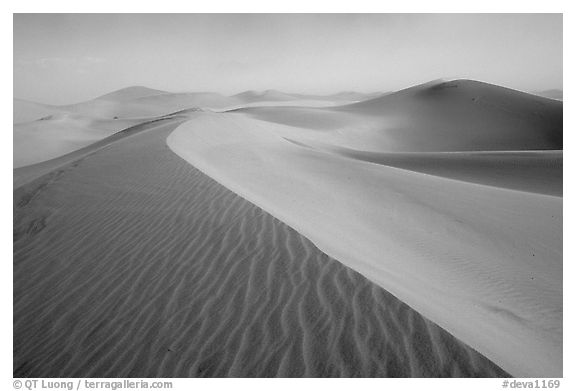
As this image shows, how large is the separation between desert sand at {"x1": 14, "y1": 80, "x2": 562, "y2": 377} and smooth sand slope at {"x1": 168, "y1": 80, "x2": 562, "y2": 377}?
0.13ft

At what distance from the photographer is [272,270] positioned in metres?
4.27

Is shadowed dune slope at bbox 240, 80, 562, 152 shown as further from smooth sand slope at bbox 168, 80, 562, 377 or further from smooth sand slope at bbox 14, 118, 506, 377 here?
smooth sand slope at bbox 14, 118, 506, 377

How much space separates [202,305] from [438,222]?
5.46m

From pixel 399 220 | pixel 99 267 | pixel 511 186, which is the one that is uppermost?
pixel 99 267

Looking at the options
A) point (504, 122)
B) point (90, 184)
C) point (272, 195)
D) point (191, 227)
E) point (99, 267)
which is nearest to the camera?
point (99, 267)

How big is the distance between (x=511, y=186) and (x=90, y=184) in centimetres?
1234

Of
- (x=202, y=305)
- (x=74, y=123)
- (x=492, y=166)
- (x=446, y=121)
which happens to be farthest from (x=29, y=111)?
(x=202, y=305)

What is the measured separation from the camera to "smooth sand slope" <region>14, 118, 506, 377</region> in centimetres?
322

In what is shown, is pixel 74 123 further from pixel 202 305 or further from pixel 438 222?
pixel 202 305

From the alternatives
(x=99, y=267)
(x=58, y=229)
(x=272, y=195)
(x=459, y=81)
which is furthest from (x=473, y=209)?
(x=459, y=81)

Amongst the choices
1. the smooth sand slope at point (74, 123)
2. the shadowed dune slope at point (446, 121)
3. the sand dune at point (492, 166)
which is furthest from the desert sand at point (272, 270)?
the smooth sand slope at point (74, 123)

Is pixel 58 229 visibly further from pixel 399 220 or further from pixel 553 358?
pixel 553 358

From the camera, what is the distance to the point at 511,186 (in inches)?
509

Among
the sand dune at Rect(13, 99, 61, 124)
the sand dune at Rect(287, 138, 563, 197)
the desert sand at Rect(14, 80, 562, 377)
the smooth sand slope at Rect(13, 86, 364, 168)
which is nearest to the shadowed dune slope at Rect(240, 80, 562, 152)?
the sand dune at Rect(287, 138, 563, 197)
